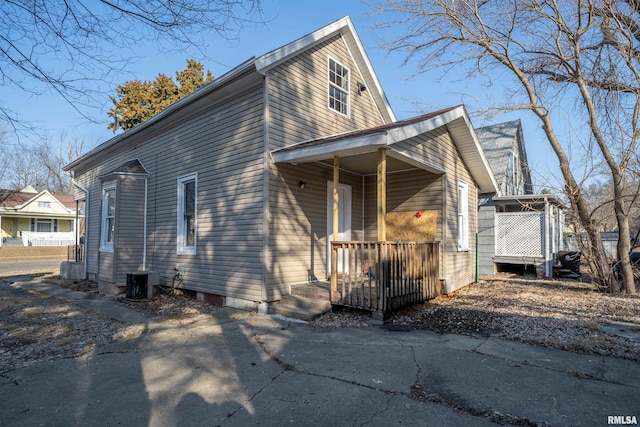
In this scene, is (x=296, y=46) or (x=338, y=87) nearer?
(x=296, y=46)

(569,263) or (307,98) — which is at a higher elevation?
(307,98)

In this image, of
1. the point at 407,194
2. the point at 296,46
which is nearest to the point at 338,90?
the point at 296,46

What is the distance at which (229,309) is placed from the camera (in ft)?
24.3

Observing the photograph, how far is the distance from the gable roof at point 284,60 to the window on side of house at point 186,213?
5.66ft

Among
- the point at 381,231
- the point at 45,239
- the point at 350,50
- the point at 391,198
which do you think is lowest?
Result: the point at 45,239

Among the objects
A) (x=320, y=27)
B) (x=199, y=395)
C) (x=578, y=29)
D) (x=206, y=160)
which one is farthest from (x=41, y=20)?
(x=578, y=29)

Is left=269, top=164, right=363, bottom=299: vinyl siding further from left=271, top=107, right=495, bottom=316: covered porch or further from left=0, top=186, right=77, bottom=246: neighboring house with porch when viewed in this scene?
left=0, top=186, right=77, bottom=246: neighboring house with porch

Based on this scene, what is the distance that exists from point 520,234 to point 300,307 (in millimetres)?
9790

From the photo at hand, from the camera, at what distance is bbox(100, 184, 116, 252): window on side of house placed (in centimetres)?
1026

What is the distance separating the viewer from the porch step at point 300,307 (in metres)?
6.42

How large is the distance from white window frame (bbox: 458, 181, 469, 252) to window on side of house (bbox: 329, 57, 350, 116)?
3768 millimetres

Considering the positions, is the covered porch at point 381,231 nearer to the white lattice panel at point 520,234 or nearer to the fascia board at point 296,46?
the fascia board at point 296,46

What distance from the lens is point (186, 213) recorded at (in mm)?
8867

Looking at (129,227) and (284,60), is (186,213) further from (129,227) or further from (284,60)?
(284,60)
